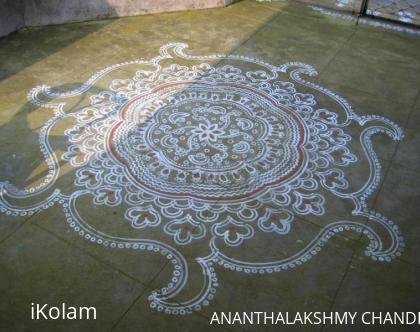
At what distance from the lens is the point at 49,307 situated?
7.55 feet

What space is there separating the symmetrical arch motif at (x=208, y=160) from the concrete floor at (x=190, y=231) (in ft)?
0.09

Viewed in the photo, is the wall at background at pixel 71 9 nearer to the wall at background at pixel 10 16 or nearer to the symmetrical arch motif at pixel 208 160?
the wall at background at pixel 10 16

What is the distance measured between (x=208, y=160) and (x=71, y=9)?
2.89 m

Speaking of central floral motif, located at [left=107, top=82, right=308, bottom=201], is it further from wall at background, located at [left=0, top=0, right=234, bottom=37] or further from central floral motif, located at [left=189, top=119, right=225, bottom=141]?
wall at background, located at [left=0, top=0, right=234, bottom=37]

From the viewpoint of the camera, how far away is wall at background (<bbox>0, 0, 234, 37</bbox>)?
4.65 m

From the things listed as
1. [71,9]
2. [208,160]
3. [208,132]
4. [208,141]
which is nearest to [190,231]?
[208,160]

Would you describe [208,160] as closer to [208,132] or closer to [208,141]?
[208,141]

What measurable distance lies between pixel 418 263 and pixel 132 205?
185 centimetres

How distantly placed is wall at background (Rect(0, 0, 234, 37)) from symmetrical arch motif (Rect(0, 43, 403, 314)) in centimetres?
119

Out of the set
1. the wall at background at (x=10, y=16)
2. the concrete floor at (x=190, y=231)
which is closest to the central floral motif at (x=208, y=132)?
the concrete floor at (x=190, y=231)

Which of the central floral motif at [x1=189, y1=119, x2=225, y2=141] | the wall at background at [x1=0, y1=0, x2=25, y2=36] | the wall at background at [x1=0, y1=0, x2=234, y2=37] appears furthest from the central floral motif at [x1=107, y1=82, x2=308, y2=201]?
the wall at background at [x1=0, y1=0, x2=25, y2=36]

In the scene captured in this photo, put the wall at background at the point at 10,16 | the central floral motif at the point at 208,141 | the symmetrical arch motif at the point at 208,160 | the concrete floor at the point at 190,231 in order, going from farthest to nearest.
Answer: the wall at background at the point at 10,16, the central floral motif at the point at 208,141, the symmetrical arch motif at the point at 208,160, the concrete floor at the point at 190,231

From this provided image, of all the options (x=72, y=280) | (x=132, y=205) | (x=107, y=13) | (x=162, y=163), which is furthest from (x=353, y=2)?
(x=72, y=280)

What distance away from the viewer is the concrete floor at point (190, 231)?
7.73ft
